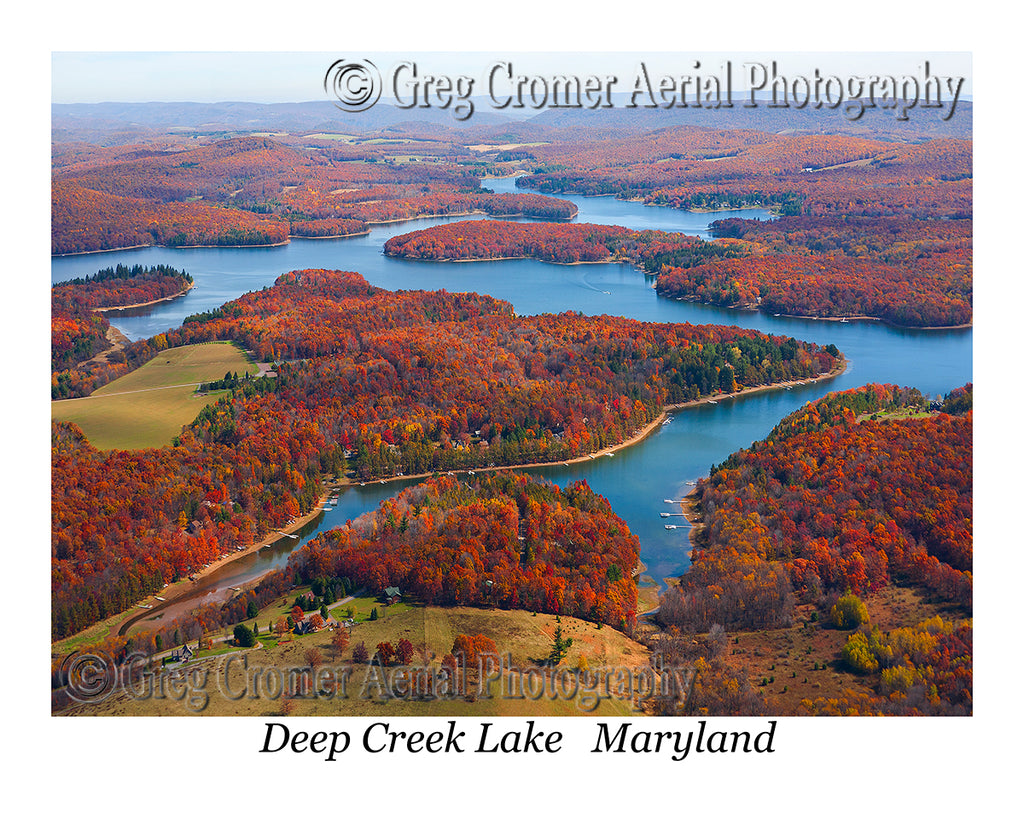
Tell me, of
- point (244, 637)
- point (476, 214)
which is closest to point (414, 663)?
point (244, 637)

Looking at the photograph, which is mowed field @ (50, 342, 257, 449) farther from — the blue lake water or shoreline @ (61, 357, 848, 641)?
the blue lake water

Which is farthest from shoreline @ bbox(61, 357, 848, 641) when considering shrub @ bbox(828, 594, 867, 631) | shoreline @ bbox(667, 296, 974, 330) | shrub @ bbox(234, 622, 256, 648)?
shoreline @ bbox(667, 296, 974, 330)

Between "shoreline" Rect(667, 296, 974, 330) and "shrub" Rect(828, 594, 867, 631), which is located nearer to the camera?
"shrub" Rect(828, 594, 867, 631)

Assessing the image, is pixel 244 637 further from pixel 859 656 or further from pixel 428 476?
pixel 428 476

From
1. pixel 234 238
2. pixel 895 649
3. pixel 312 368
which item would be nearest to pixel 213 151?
pixel 234 238

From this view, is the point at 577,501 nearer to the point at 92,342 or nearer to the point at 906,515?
the point at 906,515
